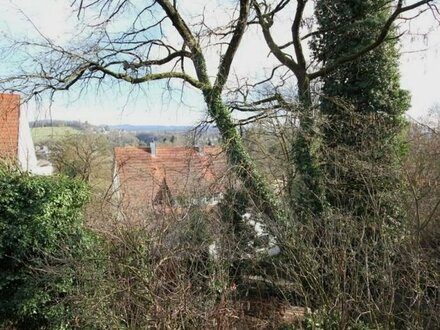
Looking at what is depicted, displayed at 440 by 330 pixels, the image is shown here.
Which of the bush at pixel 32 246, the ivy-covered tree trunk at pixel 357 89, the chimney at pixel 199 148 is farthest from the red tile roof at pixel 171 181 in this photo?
the ivy-covered tree trunk at pixel 357 89

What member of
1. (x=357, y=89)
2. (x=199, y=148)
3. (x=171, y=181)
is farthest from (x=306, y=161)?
(x=171, y=181)

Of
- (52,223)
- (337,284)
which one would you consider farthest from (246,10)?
(337,284)

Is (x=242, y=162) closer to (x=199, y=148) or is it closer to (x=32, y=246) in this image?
(x=199, y=148)

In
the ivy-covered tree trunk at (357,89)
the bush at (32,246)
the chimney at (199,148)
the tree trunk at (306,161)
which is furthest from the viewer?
the chimney at (199,148)

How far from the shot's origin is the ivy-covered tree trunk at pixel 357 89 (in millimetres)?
7754

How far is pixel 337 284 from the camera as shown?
15.9ft

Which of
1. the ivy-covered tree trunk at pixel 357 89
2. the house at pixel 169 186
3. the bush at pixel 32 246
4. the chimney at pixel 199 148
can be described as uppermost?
the ivy-covered tree trunk at pixel 357 89

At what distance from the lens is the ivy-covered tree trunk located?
7.75 meters

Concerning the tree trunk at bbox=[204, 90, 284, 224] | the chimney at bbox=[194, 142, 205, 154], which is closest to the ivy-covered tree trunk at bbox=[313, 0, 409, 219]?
the tree trunk at bbox=[204, 90, 284, 224]

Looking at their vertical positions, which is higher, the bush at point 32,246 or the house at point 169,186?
the house at point 169,186

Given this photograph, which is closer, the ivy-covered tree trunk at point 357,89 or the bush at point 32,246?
the bush at point 32,246

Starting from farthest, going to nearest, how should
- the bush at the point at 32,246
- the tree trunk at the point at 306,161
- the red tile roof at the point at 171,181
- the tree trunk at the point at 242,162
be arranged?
the tree trunk at the point at 306,161, the tree trunk at the point at 242,162, the bush at the point at 32,246, the red tile roof at the point at 171,181

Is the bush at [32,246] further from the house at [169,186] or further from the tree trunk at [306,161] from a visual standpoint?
the tree trunk at [306,161]

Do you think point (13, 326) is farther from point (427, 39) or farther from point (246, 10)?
point (427, 39)
